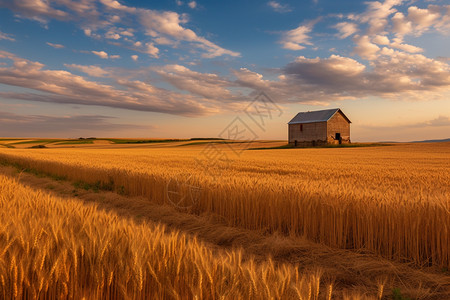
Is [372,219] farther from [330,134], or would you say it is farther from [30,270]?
[330,134]

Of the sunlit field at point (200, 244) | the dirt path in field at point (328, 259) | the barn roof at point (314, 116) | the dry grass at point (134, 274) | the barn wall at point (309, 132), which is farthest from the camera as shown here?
the barn roof at point (314, 116)

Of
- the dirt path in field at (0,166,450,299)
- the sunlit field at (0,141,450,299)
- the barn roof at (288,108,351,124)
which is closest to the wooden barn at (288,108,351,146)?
the barn roof at (288,108,351,124)

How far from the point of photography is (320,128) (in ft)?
166

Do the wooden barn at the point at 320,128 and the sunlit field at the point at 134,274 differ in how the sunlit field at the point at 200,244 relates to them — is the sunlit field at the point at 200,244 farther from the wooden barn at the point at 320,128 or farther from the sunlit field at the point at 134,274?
the wooden barn at the point at 320,128

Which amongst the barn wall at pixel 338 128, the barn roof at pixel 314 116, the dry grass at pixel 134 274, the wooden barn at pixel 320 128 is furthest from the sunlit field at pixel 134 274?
the barn roof at pixel 314 116

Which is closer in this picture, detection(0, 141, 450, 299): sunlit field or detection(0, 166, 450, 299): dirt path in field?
detection(0, 141, 450, 299): sunlit field

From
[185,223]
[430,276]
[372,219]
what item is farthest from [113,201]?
[430,276]

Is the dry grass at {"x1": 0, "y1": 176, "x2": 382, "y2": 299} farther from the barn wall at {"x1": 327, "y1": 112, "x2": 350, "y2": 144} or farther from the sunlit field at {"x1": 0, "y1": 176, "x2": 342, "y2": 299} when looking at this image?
the barn wall at {"x1": 327, "y1": 112, "x2": 350, "y2": 144}

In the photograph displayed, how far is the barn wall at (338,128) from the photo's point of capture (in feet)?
164

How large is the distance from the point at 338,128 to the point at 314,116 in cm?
493

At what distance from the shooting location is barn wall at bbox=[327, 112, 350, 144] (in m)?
49.9

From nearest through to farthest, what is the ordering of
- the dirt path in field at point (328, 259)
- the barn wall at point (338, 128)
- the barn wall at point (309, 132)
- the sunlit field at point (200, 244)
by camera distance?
1. the sunlit field at point (200, 244)
2. the dirt path in field at point (328, 259)
3. the barn wall at point (338, 128)
4. the barn wall at point (309, 132)

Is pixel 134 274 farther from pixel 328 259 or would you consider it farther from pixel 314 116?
pixel 314 116

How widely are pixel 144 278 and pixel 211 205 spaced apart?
→ 16.3 ft
